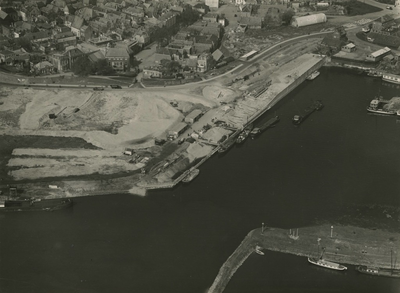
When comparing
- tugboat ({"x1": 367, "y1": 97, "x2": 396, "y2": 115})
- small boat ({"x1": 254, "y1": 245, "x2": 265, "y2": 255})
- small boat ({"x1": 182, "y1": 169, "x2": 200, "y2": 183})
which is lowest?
tugboat ({"x1": 367, "y1": 97, "x2": 396, "y2": 115})

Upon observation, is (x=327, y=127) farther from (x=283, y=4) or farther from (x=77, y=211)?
(x=283, y=4)

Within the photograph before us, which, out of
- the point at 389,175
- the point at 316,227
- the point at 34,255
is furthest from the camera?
the point at 389,175

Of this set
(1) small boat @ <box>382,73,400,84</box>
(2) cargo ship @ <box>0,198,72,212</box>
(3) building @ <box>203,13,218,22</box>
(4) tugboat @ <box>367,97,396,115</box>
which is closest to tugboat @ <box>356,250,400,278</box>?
(2) cargo ship @ <box>0,198,72,212</box>

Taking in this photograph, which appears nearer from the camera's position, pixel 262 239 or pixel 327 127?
pixel 262 239

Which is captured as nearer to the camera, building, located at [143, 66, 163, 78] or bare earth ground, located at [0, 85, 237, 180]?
bare earth ground, located at [0, 85, 237, 180]

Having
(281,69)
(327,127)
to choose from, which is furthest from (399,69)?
(327,127)

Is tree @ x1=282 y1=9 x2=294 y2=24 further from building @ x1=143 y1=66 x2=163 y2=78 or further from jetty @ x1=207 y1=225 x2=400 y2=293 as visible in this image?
jetty @ x1=207 y1=225 x2=400 y2=293

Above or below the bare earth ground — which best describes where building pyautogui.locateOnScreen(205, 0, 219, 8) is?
above
